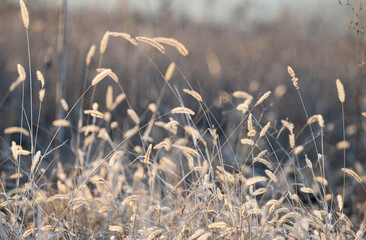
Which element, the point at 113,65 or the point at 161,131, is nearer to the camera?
the point at 161,131

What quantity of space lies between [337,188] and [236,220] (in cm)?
207

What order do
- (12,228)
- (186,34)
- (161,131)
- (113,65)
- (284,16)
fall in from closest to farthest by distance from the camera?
(12,228)
(161,131)
(113,65)
(186,34)
(284,16)

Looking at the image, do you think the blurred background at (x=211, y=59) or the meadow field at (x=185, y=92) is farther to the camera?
the blurred background at (x=211, y=59)

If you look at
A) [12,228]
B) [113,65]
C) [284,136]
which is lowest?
[284,136]

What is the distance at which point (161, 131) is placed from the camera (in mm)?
3986

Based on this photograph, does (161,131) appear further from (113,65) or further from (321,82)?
(321,82)

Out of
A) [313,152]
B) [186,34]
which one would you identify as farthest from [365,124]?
[186,34]

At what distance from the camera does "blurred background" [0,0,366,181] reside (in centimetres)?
434

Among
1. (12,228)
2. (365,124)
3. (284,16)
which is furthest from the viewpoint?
(284,16)

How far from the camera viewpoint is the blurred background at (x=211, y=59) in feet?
14.2

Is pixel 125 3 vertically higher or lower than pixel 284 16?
higher

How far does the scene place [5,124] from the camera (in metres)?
3.81

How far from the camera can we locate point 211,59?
571 centimetres

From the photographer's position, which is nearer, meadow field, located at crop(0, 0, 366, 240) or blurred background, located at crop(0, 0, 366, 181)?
meadow field, located at crop(0, 0, 366, 240)
